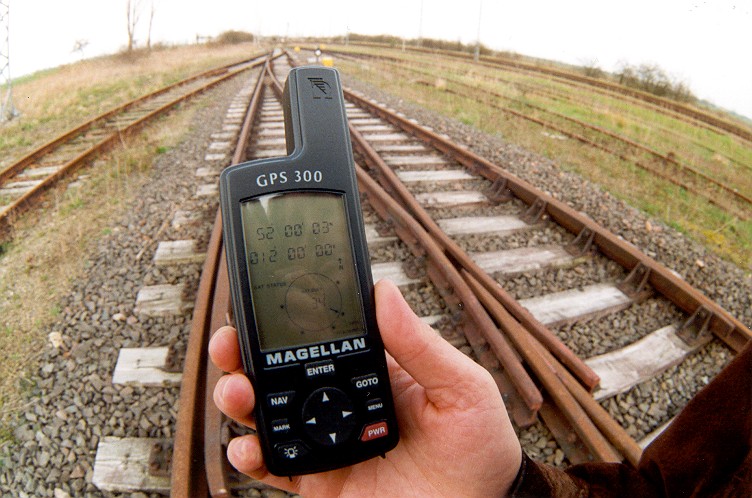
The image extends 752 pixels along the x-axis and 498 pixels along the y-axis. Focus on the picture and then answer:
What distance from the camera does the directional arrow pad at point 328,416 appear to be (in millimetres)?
1362

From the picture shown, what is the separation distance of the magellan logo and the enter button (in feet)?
0.77

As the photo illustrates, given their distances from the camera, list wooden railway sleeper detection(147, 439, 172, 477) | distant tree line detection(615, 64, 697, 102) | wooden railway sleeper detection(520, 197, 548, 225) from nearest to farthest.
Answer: wooden railway sleeper detection(147, 439, 172, 477)
wooden railway sleeper detection(520, 197, 548, 225)
distant tree line detection(615, 64, 697, 102)

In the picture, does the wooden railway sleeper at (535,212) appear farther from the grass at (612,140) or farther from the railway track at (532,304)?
the grass at (612,140)

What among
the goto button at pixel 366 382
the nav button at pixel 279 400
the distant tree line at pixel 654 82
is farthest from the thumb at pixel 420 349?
the distant tree line at pixel 654 82

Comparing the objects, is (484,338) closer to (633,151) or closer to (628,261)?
(628,261)

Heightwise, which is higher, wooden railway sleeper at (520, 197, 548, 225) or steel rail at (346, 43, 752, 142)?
steel rail at (346, 43, 752, 142)

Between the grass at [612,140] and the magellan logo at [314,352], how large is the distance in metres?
5.26

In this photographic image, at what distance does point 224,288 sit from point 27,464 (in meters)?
1.34

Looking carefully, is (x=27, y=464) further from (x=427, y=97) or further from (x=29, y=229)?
(x=427, y=97)

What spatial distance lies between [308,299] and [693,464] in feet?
3.88

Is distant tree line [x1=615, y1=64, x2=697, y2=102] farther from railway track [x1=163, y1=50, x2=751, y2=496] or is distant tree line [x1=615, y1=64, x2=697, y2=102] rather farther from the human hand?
the human hand

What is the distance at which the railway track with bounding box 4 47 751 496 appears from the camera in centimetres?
227

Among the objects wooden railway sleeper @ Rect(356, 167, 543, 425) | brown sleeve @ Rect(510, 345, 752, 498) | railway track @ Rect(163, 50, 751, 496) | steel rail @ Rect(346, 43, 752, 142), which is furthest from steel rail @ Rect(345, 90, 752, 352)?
steel rail @ Rect(346, 43, 752, 142)

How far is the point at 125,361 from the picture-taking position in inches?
111
